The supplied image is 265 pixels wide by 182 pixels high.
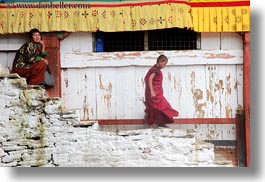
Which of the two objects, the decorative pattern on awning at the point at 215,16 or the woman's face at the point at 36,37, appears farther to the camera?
the woman's face at the point at 36,37

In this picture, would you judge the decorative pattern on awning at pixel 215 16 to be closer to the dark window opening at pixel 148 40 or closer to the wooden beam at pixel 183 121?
the dark window opening at pixel 148 40

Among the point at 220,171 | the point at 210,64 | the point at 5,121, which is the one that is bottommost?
the point at 220,171

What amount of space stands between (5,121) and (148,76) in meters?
1.44

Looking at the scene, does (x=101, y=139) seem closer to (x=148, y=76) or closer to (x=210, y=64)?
(x=148, y=76)

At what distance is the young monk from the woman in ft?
3.30

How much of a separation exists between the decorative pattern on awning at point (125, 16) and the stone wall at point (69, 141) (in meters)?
0.59

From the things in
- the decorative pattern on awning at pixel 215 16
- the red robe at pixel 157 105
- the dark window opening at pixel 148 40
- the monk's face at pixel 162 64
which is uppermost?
the decorative pattern on awning at pixel 215 16

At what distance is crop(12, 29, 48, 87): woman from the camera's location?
7707mm

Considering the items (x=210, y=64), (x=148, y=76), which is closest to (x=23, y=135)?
(x=148, y=76)

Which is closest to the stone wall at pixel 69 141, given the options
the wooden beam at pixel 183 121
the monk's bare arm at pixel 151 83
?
the wooden beam at pixel 183 121

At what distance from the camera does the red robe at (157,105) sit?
767cm

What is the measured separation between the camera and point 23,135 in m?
7.75

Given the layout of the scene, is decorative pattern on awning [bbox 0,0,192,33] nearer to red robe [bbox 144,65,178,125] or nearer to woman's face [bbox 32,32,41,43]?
woman's face [bbox 32,32,41,43]

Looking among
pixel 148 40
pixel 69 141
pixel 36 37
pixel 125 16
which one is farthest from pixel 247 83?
pixel 36 37
